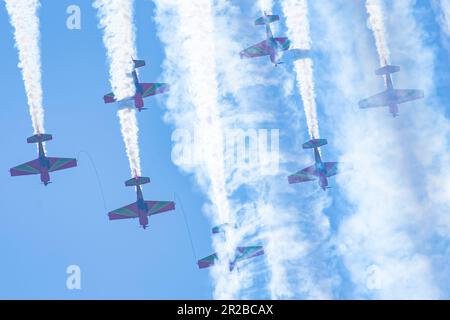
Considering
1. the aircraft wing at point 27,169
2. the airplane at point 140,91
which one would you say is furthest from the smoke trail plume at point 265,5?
the aircraft wing at point 27,169

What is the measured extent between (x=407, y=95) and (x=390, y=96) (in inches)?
18.3

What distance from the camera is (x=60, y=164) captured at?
27859 mm

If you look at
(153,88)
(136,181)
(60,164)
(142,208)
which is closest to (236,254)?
(142,208)

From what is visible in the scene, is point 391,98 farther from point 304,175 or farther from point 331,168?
point 304,175

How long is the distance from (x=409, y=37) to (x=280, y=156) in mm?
5026

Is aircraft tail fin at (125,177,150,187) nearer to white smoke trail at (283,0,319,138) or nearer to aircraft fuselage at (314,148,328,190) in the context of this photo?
white smoke trail at (283,0,319,138)

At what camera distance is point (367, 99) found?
2967 centimetres

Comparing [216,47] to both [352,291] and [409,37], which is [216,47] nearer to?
[409,37]

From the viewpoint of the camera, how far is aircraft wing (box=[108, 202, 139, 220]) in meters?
28.0

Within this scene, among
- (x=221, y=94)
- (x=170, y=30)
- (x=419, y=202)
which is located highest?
(x=170, y=30)

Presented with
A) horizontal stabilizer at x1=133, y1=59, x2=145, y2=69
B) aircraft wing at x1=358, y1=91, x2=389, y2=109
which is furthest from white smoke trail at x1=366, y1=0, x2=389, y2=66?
horizontal stabilizer at x1=133, y1=59, x2=145, y2=69

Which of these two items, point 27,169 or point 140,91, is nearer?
point 27,169

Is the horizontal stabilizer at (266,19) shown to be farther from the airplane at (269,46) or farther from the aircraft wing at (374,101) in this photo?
the aircraft wing at (374,101)

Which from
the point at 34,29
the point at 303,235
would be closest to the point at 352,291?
the point at 303,235
